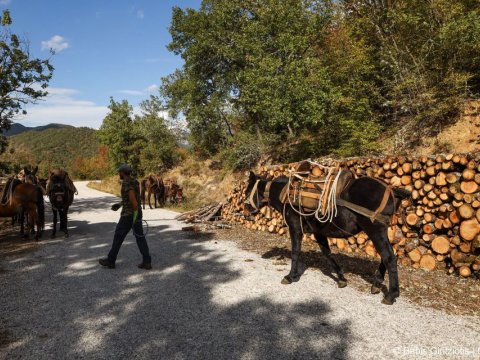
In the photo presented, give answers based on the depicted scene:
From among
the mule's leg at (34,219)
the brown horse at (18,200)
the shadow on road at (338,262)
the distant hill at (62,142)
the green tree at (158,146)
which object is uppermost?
the distant hill at (62,142)

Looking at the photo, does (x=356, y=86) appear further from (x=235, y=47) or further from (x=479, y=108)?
(x=235, y=47)

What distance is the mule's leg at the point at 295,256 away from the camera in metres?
5.75

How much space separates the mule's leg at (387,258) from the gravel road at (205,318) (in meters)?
0.16

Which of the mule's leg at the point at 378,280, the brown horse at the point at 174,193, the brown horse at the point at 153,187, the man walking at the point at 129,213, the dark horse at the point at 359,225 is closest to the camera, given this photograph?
the dark horse at the point at 359,225

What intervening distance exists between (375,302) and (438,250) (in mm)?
2201

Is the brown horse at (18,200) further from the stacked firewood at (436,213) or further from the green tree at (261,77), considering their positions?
the green tree at (261,77)

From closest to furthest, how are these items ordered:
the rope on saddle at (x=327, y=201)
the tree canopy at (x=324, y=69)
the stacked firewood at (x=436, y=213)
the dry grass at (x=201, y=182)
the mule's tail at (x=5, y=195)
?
the rope on saddle at (x=327, y=201) < the stacked firewood at (x=436, y=213) < the mule's tail at (x=5, y=195) < the tree canopy at (x=324, y=69) < the dry grass at (x=201, y=182)

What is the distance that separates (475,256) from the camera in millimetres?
5676

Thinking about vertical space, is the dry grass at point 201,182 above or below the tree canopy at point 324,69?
below

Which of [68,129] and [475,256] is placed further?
[68,129]

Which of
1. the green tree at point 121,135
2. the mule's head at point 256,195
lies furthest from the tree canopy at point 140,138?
the mule's head at point 256,195

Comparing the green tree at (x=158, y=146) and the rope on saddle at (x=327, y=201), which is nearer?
the rope on saddle at (x=327, y=201)

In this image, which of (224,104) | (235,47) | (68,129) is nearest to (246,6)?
(235,47)

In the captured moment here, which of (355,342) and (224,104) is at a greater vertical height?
(224,104)
